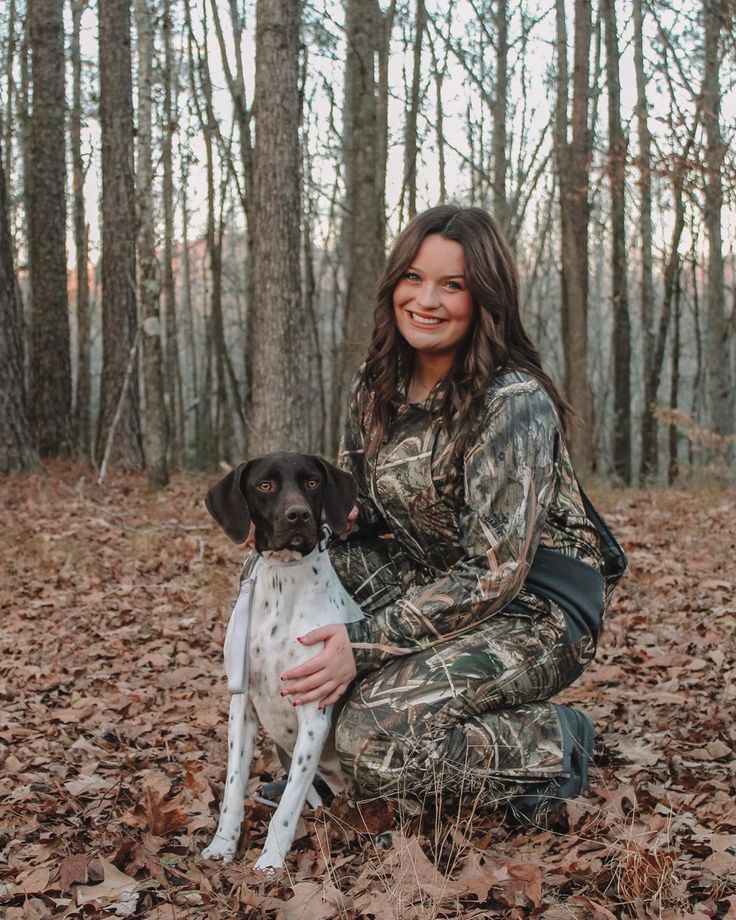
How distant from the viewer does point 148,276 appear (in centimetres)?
1045

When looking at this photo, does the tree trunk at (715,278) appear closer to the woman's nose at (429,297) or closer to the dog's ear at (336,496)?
the woman's nose at (429,297)

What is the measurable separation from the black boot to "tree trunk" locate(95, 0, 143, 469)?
1059cm

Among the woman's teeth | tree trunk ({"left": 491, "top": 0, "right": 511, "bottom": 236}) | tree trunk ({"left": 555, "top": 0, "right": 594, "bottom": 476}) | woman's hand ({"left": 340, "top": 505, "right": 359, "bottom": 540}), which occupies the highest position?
tree trunk ({"left": 491, "top": 0, "right": 511, "bottom": 236})

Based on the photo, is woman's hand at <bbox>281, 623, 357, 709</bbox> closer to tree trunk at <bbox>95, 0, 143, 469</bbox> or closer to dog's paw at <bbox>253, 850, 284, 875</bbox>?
dog's paw at <bbox>253, 850, 284, 875</bbox>

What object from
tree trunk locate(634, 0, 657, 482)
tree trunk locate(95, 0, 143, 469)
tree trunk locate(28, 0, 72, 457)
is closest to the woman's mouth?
tree trunk locate(95, 0, 143, 469)

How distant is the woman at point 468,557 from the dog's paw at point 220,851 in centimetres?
47

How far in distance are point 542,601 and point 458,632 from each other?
0.34 metres

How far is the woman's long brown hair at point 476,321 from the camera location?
3354 millimetres

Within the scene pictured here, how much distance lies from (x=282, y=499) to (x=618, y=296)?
14.3 meters

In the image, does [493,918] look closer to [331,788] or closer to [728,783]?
[331,788]

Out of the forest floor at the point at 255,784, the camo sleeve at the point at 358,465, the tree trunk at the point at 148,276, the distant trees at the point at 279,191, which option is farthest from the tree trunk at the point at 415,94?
the camo sleeve at the point at 358,465

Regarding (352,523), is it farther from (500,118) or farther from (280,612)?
(500,118)

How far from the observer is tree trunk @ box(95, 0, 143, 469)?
13.2 metres

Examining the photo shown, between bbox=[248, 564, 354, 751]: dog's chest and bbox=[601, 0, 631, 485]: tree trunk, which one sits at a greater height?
bbox=[601, 0, 631, 485]: tree trunk
